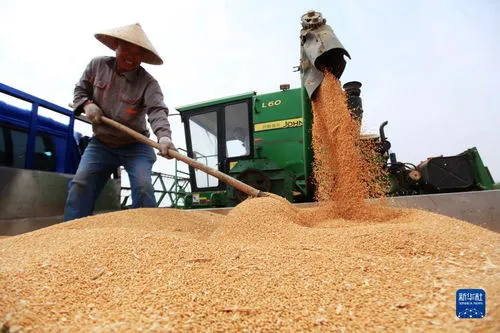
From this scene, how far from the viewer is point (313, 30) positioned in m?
2.48

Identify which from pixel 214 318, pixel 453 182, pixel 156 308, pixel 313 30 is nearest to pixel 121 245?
pixel 156 308

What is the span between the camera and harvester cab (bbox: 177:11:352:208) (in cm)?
420

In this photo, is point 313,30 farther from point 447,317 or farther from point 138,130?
point 447,317

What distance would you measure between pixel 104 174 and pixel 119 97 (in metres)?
0.70

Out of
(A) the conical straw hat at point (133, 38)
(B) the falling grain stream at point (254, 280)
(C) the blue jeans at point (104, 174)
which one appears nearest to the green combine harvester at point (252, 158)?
(C) the blue jeans at point (104, 174)

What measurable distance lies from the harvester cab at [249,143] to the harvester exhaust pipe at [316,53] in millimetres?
1354

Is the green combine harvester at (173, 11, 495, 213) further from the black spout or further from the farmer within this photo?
the farmer

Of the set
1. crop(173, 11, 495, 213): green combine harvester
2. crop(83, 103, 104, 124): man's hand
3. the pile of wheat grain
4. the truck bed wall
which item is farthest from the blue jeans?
crop(173, 11, 495, 213): green combine harvester

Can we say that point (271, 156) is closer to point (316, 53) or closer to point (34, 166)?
point (316, 53)

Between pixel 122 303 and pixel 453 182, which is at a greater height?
pixel 453 182

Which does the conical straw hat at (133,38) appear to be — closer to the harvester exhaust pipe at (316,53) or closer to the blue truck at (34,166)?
the blue truck at (34,166)

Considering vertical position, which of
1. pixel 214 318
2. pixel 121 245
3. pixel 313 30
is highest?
pixel 313 30

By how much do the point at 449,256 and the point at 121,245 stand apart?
1.36 meters

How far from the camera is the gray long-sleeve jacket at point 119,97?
2.57 metres
